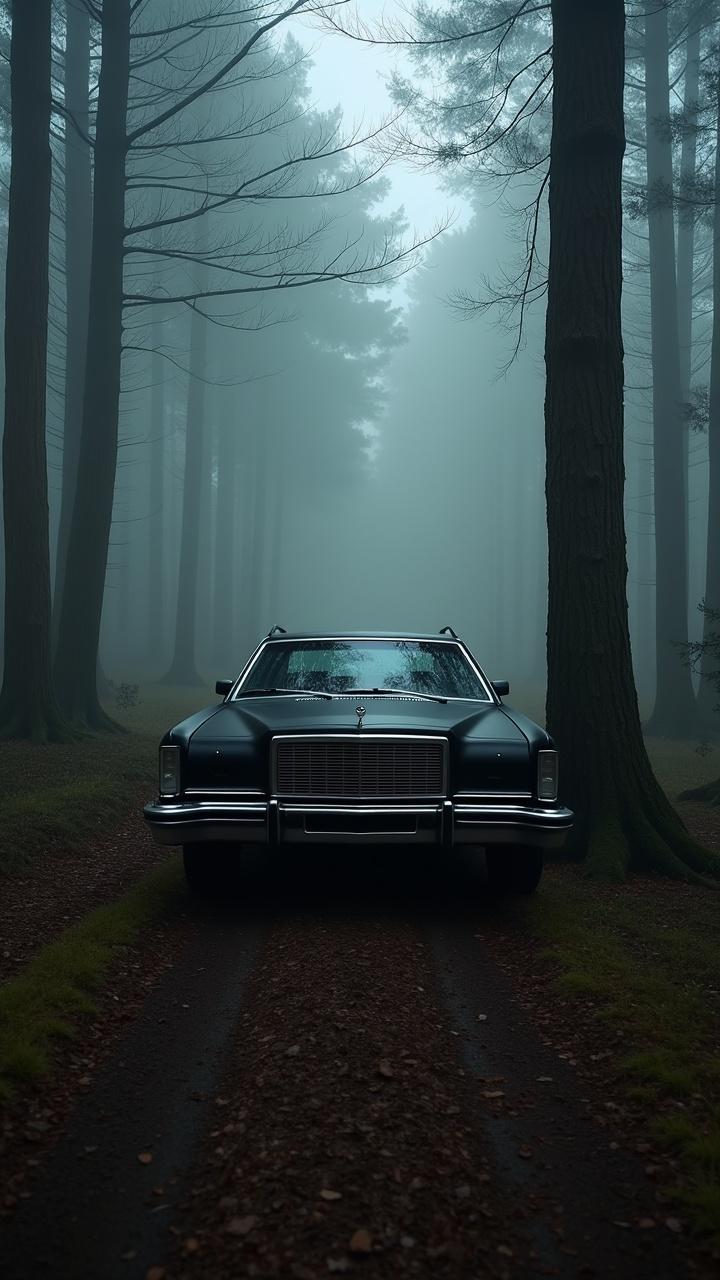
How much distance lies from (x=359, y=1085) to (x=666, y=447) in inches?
640

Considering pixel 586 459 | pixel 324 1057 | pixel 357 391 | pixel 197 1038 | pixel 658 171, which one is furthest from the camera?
pixel 357 391

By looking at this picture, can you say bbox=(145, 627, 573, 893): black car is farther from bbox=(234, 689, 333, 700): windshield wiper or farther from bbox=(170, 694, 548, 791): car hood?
bbox=(234, 689, 333, 700): windshield wiper

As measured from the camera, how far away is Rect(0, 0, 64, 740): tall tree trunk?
11.8 meters

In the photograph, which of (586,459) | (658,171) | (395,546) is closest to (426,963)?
(586,459)

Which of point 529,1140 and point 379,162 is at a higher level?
point 379,162

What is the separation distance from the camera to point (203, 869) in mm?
5977

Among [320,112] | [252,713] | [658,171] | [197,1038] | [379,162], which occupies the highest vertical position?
[320,112]

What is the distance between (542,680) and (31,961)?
95.8 ft

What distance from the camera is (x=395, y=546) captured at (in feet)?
249

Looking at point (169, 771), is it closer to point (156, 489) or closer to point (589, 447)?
point (589, 447)

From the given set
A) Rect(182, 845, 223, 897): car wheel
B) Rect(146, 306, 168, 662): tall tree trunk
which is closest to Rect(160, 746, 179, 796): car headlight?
Rect(182, 845, 223, 897): car wheel

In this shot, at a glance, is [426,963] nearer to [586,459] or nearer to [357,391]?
[586,459]

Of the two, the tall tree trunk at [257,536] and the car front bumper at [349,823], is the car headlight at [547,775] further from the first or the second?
the tall tree trunk at [257,536]

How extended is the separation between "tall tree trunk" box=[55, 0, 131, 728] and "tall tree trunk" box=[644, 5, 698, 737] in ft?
28.2
